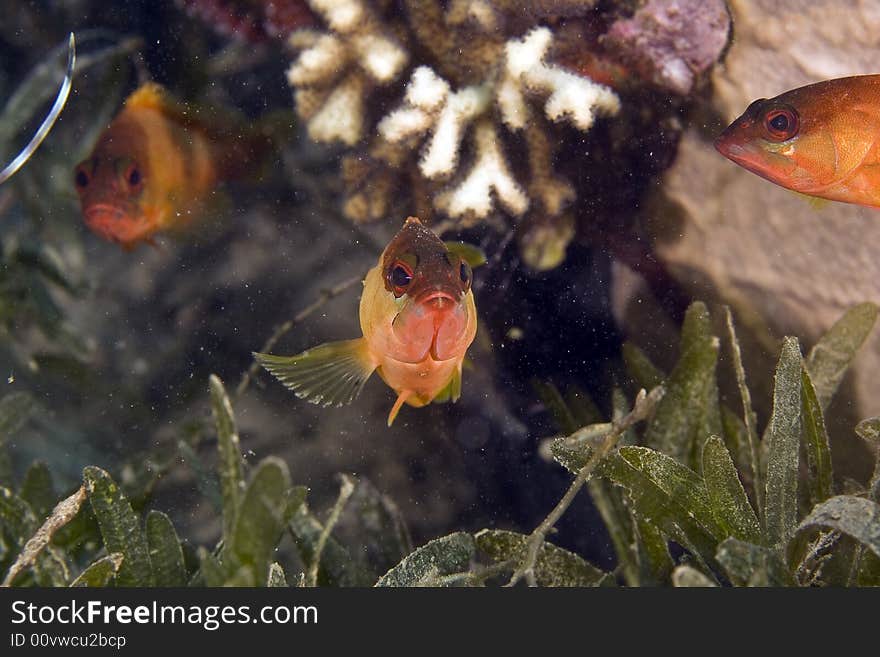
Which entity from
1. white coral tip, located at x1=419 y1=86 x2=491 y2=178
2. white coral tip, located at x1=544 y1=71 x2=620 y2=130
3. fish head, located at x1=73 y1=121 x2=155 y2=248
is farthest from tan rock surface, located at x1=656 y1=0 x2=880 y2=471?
fish head, located at x1=73 y1=121 x2=155 y2=248

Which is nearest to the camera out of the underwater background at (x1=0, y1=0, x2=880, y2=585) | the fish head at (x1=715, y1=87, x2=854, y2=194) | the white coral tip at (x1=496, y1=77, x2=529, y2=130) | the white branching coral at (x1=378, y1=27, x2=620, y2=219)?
the fish head at (x1=715, y1=87, x2=854, y2=194)

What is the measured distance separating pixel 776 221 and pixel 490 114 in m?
1.68

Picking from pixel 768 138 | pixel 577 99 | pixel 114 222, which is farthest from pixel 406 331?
pixel 114 222

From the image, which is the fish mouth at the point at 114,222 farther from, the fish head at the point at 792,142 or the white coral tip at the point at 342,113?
the fish head at the point at 792,142

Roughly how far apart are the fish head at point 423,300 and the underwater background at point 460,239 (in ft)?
2.56

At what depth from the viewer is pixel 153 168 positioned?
143 inches

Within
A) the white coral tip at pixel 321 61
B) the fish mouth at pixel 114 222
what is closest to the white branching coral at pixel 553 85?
the white coral tip at pixel 321 61

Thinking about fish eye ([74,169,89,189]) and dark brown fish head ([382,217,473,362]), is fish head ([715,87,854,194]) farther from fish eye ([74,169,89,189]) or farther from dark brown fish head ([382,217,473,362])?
fish eye ([74,169,89,189])

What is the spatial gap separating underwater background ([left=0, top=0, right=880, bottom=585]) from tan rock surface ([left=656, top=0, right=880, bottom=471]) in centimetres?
1

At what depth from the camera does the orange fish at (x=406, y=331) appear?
2.15m

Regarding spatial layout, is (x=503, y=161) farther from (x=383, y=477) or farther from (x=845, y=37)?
(x=383, y=477)

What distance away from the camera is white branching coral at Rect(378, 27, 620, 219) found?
11.2 ft

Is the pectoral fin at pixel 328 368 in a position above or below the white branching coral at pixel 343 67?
below

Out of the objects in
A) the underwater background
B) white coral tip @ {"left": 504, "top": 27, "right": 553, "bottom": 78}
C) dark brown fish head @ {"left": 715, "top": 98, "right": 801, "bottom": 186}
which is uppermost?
white coral tip @ {"left": 504, "top": 27, "right": 553, "bottom": 78}
